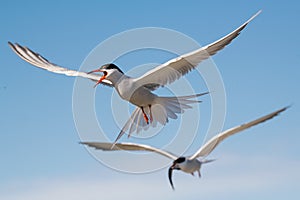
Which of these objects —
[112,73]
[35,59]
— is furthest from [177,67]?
[35,59]

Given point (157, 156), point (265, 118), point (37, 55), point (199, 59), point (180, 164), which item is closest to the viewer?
point (265, 118)

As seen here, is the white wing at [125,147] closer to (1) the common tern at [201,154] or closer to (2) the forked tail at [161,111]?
(1) the common tern at [201,154]

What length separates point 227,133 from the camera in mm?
5402

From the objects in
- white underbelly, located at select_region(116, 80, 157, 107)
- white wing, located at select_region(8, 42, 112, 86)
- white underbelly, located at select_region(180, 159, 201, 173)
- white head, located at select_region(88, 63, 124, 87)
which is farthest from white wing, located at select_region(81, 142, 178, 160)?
white wing, located at select_region(8, 42, 112, 86)

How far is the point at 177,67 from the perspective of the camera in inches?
314

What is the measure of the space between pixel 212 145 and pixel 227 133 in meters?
0.29

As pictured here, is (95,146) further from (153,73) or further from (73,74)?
(73,74)

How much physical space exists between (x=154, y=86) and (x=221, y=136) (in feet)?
9.29

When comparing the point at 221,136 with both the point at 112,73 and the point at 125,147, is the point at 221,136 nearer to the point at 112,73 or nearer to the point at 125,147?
the point at 125,147

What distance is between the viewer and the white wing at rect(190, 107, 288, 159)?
16.7 feet

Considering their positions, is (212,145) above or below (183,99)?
below

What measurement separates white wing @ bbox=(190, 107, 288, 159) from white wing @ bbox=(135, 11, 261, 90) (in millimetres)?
2065

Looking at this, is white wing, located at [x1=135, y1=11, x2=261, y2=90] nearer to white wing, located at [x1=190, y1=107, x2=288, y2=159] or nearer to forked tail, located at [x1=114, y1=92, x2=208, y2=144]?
forked tail, located at [x1=114, y1=92, x2=208, y2=144]

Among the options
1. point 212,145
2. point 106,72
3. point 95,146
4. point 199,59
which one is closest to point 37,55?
point 106,72
